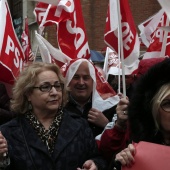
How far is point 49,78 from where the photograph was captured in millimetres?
3010

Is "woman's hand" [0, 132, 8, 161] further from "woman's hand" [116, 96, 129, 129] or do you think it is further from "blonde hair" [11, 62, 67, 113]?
"woman's hand" [116, 96, 129, 129]

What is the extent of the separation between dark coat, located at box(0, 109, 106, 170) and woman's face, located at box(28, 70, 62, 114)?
0.12 metres

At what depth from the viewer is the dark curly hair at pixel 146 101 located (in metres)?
2.35

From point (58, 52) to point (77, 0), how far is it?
0.64 m

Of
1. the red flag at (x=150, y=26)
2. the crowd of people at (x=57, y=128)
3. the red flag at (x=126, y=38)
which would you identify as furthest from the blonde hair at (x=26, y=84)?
the red flag at (x=150, y=26)

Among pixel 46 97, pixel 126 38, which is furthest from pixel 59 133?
pixel 126 38

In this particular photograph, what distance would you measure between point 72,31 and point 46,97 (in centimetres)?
179

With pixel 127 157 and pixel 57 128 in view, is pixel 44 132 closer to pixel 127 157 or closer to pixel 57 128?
pixel 57 128

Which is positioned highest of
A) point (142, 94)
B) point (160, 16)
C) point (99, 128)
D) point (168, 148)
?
point (160, 16)

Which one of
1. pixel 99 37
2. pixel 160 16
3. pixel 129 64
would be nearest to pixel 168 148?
pixel 129 64

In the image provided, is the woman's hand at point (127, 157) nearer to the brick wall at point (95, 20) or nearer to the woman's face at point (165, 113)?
the woman's face at point (165, 113)

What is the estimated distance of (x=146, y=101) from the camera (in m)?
2.37

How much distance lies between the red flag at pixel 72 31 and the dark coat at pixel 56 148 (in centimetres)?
168

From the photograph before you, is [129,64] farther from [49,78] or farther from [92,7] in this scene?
[92,7]
